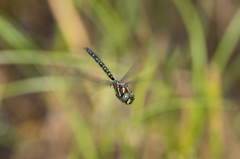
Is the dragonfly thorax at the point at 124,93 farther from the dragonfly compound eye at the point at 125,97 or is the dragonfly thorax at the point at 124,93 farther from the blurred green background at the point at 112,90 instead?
the blurred green background at the point at 112,90

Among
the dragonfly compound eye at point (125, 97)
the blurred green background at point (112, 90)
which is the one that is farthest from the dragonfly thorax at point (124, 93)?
the blurred green background at point (112, 90)

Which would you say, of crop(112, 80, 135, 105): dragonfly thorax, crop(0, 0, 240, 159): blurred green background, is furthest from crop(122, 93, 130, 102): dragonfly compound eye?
crop(0, 0, 240, 159): blurred green background

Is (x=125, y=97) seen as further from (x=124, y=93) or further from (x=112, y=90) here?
(x=112, y=90)

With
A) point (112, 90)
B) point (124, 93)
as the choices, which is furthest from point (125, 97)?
point (112, 90)

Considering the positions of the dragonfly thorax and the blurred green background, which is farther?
the blurred green background

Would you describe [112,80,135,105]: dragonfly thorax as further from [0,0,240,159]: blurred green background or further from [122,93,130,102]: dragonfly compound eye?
[0,0,240,159]: blurred green background

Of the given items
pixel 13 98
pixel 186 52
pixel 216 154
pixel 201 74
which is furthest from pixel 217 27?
pixel 13 98
